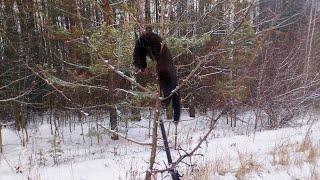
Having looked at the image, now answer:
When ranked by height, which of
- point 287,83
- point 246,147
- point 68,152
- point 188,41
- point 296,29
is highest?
point 296,29

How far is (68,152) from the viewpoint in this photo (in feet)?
35.4

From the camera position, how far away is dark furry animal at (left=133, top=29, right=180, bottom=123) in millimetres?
2316

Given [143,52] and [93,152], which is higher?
[143,52]

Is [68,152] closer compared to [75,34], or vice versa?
[75,34]

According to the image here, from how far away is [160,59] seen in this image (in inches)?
91.3

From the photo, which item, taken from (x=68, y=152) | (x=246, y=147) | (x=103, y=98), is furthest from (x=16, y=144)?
(x=246, y=147)

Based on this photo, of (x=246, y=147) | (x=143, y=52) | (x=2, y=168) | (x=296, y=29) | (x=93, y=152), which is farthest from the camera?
(x=296, y=29)

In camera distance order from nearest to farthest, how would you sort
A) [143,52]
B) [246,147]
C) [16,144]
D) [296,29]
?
1. [143,52]
2. [246,147]
3. [16,144]
4. [296,29]

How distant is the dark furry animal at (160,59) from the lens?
2316 millimetres

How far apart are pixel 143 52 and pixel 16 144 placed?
10883 mm

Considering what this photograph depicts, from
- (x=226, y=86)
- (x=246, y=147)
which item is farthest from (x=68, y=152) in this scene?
(x=246, y=147)

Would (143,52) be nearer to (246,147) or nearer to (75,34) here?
(246,147)

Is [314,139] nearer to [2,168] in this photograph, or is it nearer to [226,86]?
[226,86]

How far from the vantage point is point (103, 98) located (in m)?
12.5
